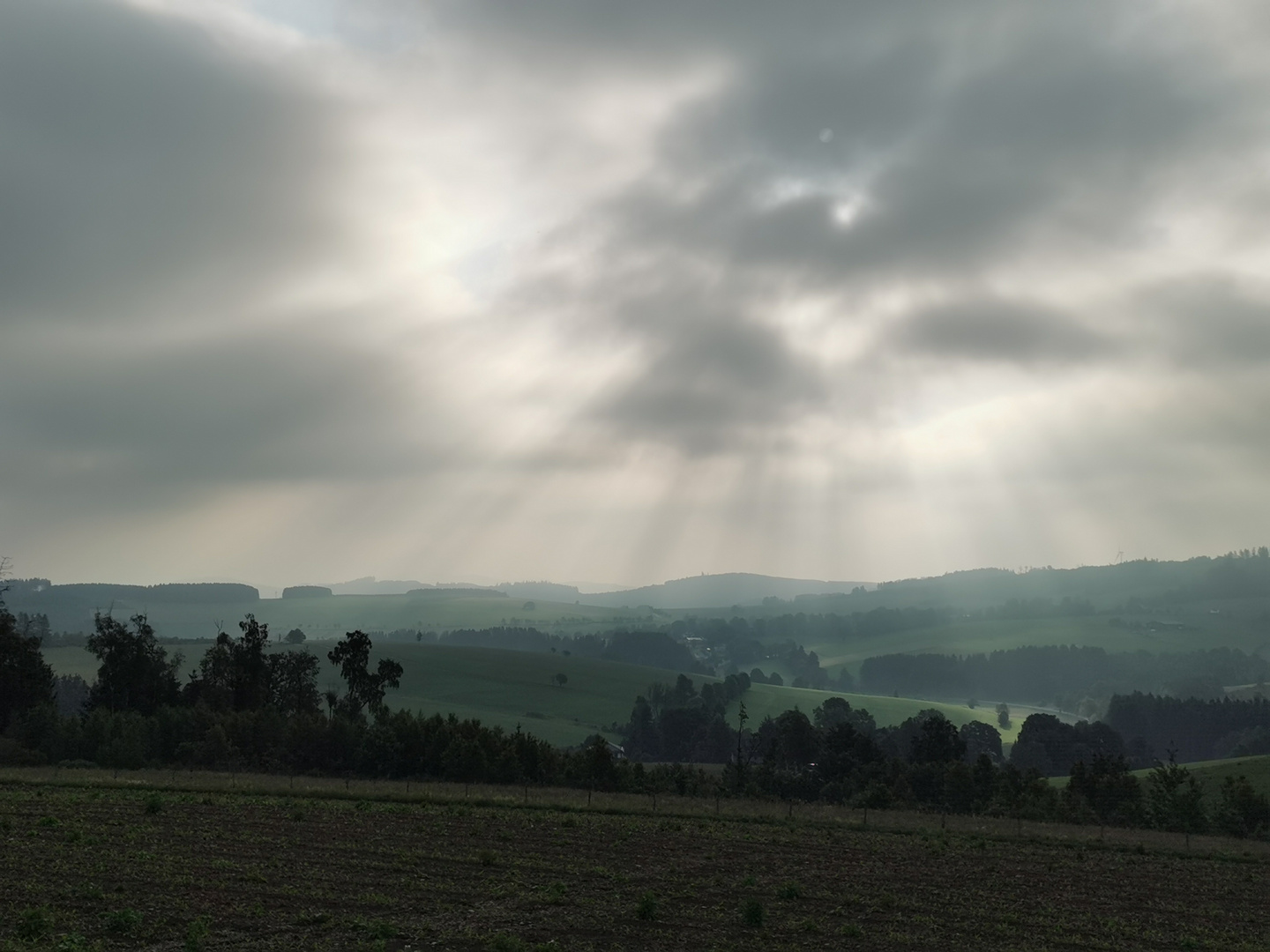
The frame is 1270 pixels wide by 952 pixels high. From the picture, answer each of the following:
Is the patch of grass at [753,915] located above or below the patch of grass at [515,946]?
below

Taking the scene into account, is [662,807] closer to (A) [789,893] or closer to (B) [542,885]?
(A) [789,893]

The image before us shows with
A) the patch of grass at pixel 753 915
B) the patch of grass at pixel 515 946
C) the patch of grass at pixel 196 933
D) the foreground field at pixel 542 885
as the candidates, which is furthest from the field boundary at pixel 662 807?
the patch of grass at pixel 196 933

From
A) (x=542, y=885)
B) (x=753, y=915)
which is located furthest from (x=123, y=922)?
(x=753, y=915)

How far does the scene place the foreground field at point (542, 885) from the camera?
27.1 meters

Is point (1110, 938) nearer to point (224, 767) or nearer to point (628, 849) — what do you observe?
point (628, 849)

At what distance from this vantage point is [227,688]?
427 feet

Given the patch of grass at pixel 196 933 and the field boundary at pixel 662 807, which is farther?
the field boundary at pixel 662 807

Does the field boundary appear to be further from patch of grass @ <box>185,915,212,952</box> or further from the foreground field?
patch of grass @ <box>185,915,212,952</box>

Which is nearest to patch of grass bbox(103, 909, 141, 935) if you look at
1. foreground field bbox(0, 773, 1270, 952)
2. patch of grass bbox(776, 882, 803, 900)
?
foreground field bbox(0, 773, 1270, 952)

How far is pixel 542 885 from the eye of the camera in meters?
34.4

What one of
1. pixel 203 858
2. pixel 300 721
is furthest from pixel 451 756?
pixel 203 858

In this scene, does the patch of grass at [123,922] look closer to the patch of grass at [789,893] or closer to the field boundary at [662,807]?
the patch of grass at [789,893]

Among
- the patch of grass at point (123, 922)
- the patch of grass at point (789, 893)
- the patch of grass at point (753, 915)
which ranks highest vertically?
the patch of grass at point (123, 922)

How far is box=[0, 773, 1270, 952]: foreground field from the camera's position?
27.1 meters
